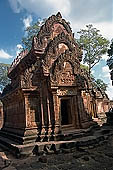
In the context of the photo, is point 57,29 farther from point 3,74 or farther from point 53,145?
point 3,74

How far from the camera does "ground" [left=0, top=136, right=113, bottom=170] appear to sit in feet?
17.5

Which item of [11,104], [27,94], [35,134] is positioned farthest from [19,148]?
[11,104]

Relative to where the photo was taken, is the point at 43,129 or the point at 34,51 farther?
the point at 34,51

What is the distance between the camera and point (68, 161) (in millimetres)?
5875

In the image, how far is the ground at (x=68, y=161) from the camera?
5.35 meters

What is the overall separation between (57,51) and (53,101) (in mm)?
3400

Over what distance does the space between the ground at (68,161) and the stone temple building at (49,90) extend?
1.19 metres

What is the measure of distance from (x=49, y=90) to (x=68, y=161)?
399 centimetres

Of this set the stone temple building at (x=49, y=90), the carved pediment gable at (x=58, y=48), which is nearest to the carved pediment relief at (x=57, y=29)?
the stone temple building at (x=49, y=90)

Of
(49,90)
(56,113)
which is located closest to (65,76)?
(49,90)

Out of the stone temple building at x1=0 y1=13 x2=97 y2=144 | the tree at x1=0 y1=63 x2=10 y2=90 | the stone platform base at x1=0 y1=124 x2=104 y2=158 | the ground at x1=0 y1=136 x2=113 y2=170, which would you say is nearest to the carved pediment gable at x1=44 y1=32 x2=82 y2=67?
the stone temple building at x1=0 y1=13 x2=97 y2=144

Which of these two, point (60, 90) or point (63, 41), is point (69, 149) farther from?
point (63, 41)

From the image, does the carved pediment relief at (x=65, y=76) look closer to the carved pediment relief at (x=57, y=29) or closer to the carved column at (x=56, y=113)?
the carved column at (x=56, y=113)

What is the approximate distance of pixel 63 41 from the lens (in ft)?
33.5
